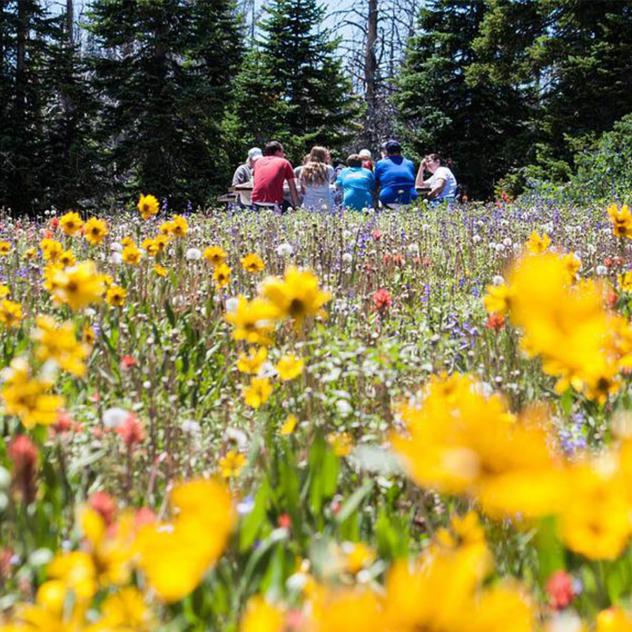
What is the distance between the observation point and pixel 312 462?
154cm

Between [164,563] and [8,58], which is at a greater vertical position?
[8,58]

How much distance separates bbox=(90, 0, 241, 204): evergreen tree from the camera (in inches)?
732

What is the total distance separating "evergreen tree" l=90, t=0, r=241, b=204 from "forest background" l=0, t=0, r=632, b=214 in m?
0.04

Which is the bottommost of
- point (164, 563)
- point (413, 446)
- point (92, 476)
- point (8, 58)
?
point (92, 476)

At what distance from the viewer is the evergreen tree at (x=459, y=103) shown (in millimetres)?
21797

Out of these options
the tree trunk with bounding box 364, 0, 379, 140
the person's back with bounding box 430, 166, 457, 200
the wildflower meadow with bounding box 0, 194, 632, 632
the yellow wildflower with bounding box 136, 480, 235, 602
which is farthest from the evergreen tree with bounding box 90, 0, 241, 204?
the yellow wildflower with bounding box 136, 480, 235, 602

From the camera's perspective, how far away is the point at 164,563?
1.97 ft

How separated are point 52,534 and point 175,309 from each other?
207 cm

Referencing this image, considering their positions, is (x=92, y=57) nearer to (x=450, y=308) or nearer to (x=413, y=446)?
(x=450, y=308)

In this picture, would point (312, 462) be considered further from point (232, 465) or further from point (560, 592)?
point (560, 592)

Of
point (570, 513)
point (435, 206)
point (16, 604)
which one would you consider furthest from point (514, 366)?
point (435, 206)

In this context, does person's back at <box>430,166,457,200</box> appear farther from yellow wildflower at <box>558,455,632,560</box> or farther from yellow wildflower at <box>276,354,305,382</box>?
yellow wildflower at <box>558,455,632,560</box>

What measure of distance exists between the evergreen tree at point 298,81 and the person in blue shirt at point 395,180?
1191 centimetres

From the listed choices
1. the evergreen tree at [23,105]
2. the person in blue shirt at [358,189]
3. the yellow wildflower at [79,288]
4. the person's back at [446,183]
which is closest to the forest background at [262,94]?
the evergreen tree at [23,105]
